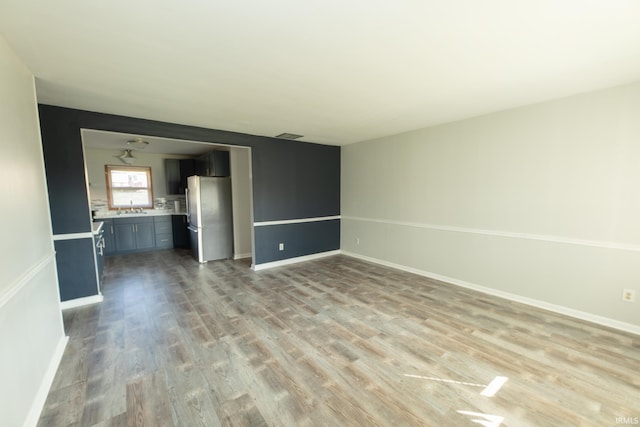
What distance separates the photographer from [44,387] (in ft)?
5.81

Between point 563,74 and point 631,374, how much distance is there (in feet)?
8.04

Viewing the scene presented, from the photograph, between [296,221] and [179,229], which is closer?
[296,221]

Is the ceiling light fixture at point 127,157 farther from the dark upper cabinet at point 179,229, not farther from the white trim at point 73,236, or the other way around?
the white trim at point 73,236

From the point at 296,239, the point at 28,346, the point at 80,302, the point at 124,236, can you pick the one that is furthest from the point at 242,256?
the point at 28,346

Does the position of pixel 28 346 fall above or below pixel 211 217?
below

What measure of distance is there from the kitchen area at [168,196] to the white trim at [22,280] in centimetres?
265

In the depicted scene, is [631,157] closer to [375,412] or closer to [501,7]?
[501,7]

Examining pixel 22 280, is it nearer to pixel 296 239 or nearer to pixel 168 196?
pixel 296 239

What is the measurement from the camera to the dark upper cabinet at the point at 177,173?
6375mm

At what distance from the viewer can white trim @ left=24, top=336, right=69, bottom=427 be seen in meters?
1.53

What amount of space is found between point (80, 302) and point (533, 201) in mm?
5659

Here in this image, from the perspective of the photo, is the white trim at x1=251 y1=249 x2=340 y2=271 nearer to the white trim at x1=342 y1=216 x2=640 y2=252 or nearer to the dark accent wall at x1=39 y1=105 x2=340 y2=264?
the dark accent wall at x1=39 y1=105 x2=340 y2=264

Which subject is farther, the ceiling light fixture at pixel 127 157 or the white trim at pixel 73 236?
the ceiling light fixture at pixel 127 157

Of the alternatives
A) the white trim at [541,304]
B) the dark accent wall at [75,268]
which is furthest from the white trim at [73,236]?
the white trim at [541,304]
